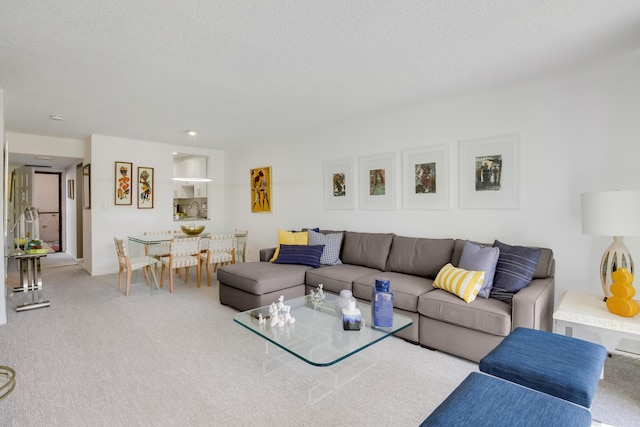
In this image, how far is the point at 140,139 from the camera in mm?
5719

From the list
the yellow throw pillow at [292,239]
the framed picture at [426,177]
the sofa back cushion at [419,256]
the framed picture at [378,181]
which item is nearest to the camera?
the sofa back cushion at [419,256]

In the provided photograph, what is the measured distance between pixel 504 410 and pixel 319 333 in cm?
126

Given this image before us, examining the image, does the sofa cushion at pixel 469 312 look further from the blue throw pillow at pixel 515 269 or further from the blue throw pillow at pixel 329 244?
the blue throw pillow at pixel 329 244

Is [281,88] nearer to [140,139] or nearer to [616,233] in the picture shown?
[616,233]

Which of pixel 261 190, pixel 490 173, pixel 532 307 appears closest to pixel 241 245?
pixel 261 190

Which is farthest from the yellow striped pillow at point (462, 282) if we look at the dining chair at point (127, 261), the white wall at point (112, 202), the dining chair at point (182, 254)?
the white wall at point (112, 202)

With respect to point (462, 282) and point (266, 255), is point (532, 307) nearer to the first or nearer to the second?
point (462, 282)

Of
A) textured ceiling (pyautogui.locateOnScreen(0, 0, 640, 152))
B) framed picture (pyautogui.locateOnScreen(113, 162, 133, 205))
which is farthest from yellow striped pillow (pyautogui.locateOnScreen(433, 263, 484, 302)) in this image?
framed picture (pyautogui.locateOnScreen(113, 162, 133, 205))

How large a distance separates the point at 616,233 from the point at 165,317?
4014 millimetres

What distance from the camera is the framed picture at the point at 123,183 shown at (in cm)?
557

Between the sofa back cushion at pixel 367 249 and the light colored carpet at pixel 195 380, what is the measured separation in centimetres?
104

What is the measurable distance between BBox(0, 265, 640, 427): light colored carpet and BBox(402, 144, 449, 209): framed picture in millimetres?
1641

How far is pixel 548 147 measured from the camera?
296 cm

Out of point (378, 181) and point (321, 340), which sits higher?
point (378, 181)
